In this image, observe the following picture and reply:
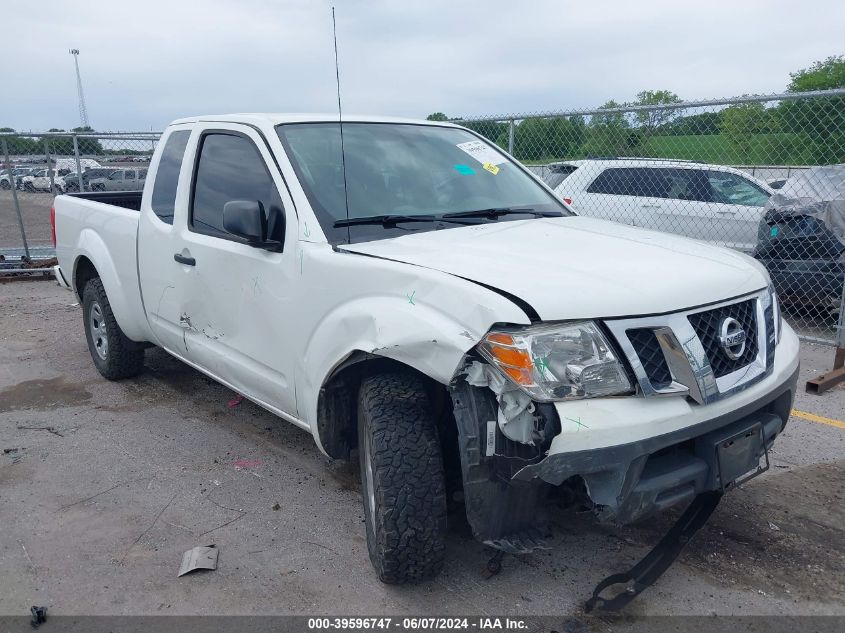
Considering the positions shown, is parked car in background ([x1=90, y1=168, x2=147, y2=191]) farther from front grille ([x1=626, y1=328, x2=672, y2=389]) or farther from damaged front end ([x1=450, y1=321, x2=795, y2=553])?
front grille ([x1=626, y1=328, x2=672, y2=389])

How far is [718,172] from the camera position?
800 centimetres

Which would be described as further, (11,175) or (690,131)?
(11,175)

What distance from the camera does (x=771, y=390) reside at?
2.71 meters

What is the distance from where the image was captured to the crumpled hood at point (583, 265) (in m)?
2.37

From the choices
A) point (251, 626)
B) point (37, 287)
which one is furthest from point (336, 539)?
point (37, 287)

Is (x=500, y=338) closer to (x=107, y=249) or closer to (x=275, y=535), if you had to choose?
(x=275, y=535)

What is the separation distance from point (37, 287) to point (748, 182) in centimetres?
916

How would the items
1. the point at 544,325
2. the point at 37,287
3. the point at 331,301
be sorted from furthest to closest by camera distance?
the point at 37,287 < the point at 331,301 < the point at 544,325

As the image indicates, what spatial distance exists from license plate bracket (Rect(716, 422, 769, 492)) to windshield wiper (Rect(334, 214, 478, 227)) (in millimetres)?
1563

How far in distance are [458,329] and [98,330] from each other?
415 cm

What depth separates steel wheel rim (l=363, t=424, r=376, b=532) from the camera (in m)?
2.82

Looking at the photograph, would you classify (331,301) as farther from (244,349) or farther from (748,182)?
(748,182)

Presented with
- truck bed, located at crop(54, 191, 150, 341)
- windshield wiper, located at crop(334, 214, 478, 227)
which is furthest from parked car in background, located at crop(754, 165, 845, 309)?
truck bed, located at crop(54, 191, 150, 341)

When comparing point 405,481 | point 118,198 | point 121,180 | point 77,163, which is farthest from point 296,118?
point 77,163
